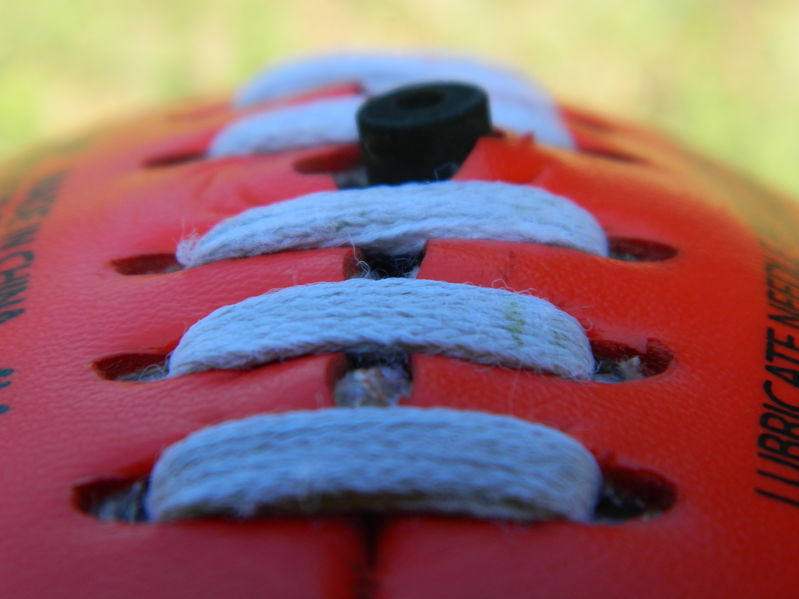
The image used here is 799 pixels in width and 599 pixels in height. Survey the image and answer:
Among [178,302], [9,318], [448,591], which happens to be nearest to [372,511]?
[448,591]

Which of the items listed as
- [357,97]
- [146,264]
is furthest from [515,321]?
[357,97]

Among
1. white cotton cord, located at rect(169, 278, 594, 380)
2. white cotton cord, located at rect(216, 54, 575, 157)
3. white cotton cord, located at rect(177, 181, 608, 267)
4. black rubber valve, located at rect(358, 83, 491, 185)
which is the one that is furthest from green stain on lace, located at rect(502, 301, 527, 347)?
white cotton cord, located at rect(216, 54, 575, 157)

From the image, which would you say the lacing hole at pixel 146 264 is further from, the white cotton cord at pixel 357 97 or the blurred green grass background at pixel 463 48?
the blurred green grass background at pixel 463 48

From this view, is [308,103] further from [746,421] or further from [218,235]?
[746,421]

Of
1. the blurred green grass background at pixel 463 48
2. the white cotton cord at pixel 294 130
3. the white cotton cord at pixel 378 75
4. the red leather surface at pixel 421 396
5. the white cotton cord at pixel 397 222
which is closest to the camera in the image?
the red leather surface at pixel 421 396

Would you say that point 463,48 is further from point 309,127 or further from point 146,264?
point 146,264

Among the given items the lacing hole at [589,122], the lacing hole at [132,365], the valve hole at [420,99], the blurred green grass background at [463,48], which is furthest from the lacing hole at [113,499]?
the blurred green grass background at [463,48]
